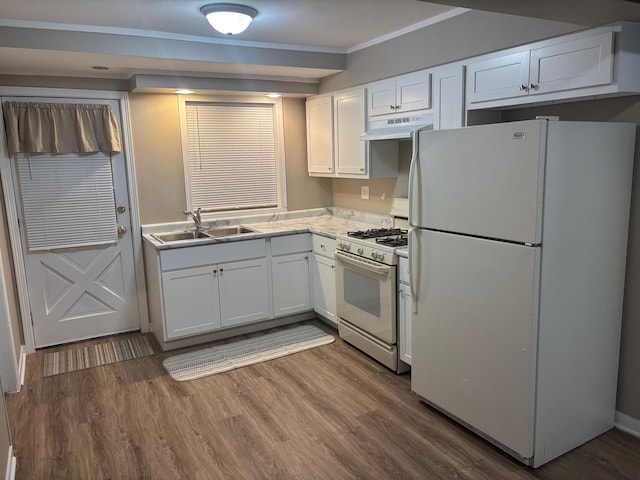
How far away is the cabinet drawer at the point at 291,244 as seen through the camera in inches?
168

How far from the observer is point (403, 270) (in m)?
3.25

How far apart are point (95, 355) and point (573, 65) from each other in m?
3.92

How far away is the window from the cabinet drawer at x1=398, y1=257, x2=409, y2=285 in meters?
1.96

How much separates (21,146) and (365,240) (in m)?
2.78

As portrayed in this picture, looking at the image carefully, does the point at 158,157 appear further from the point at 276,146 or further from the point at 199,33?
the point at 199,33

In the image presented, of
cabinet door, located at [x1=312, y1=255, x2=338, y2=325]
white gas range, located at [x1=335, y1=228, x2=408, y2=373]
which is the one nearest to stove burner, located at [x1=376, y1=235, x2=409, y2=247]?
white gas range, located at [x1=335, y1=228, x2=408, y2=373]

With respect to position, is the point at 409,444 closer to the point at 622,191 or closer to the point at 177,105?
the point at 622,191

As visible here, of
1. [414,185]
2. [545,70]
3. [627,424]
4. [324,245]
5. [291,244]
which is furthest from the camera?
[291,244]

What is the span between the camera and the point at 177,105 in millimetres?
4305

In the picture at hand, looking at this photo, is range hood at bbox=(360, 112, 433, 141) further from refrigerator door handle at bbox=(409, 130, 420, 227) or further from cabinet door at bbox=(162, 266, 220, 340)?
cabinet door at bbox=(162, 266, 220, 340)

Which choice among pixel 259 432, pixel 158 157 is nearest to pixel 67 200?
pixel 158 157

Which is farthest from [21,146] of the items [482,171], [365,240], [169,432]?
[482,171]

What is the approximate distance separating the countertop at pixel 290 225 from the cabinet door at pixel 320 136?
0.47 metres

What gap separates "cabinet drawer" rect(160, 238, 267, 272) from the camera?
12.6ft
